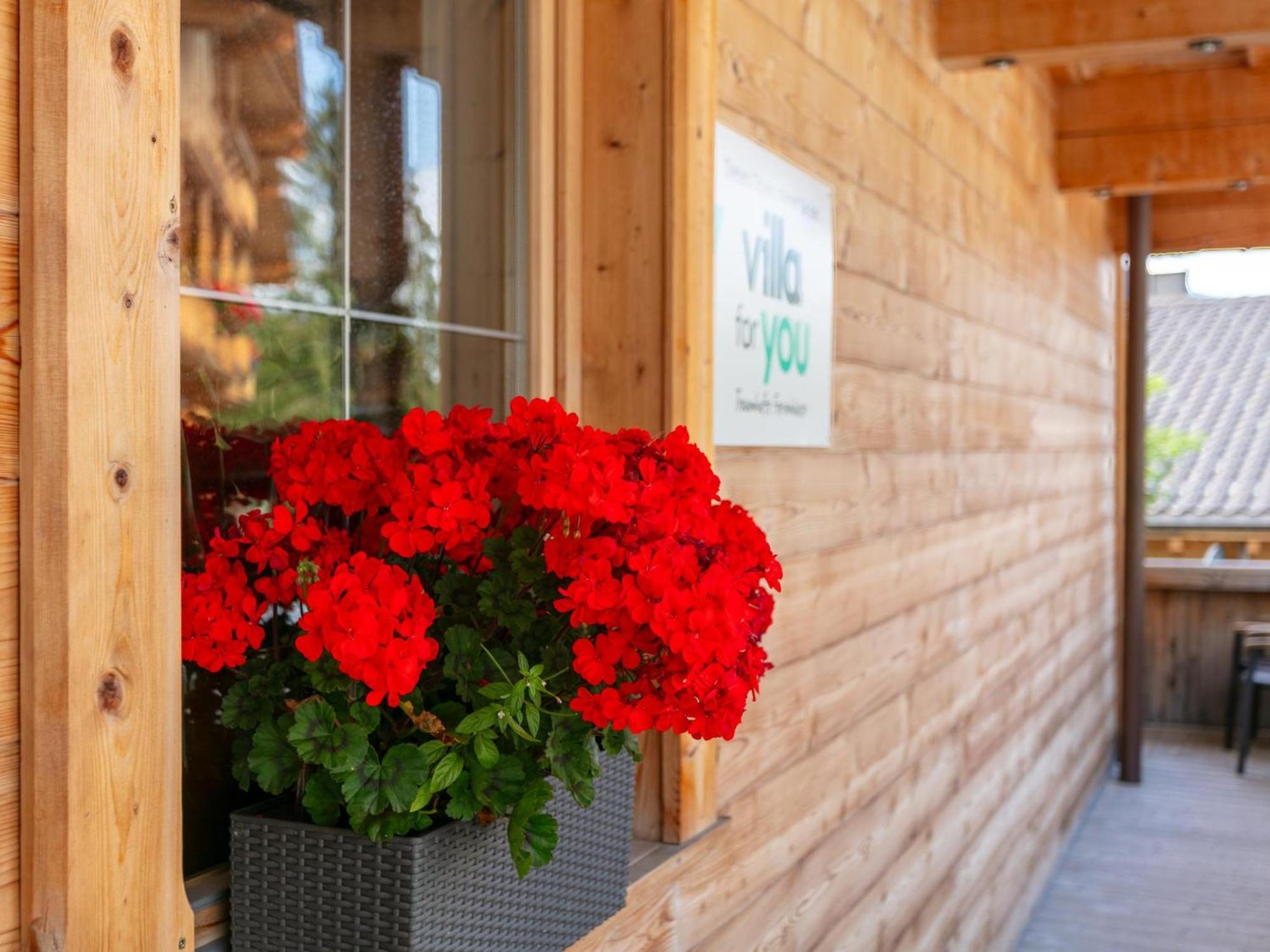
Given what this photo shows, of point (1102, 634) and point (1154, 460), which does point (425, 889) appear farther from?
point (1154, 460)

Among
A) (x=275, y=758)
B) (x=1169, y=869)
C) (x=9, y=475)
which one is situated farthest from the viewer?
(x=1169, y=869)

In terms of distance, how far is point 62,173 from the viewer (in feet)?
2.76

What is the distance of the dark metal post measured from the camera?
19.3 feet

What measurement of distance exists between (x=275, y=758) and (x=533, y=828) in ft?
0.71

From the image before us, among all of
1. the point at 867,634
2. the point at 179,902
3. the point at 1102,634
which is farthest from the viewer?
the point at 1102,634

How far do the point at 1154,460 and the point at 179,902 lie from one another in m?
12.7

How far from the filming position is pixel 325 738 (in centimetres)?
104

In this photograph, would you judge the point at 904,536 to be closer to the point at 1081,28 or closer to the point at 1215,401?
the point at 1081,28

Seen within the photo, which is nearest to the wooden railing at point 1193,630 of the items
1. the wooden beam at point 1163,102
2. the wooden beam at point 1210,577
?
the wooden beam at point 1210,577

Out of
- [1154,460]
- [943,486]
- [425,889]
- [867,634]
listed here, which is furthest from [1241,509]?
[425,889]

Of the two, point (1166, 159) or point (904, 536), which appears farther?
point (1166, 159)

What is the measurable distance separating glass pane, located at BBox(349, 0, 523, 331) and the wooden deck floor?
3.22m

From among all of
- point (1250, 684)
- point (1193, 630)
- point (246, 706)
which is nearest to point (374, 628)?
point (246, 706)

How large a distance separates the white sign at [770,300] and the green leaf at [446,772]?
87cm
